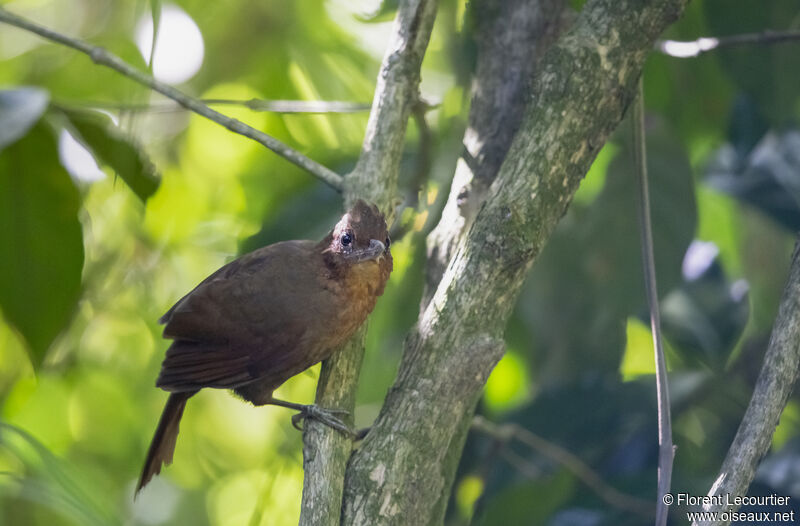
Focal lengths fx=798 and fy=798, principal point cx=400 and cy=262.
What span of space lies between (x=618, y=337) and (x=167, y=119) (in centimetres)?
191

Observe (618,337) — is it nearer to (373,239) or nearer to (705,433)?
(705,433)

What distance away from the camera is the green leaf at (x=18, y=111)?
1.48m

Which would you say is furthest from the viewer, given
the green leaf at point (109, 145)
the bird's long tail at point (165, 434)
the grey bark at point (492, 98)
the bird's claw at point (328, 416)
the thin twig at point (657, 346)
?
the bird's long tail at point (165, 434)

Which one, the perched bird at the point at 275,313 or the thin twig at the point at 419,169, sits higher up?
the thin twig at the point at 419,169

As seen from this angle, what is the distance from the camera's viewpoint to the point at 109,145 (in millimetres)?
1822

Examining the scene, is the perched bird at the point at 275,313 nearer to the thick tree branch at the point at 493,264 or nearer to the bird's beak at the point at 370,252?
the bird's beak at the point at 370,252

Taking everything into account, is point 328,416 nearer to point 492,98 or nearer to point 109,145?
point 109,145

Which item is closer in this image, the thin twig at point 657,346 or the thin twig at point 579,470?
the thin twig at point 657,346

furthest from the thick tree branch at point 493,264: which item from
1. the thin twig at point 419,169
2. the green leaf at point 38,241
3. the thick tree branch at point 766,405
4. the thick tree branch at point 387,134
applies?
the green leaf at point 38,241

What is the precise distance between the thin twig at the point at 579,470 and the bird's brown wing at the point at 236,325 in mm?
636

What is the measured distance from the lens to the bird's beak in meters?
1.91

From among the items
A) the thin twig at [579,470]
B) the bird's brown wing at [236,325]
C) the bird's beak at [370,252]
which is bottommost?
the thin twig at [579,470]

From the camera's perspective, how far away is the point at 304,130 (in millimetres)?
2814

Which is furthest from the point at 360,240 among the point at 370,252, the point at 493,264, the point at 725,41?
the point at 725,41
